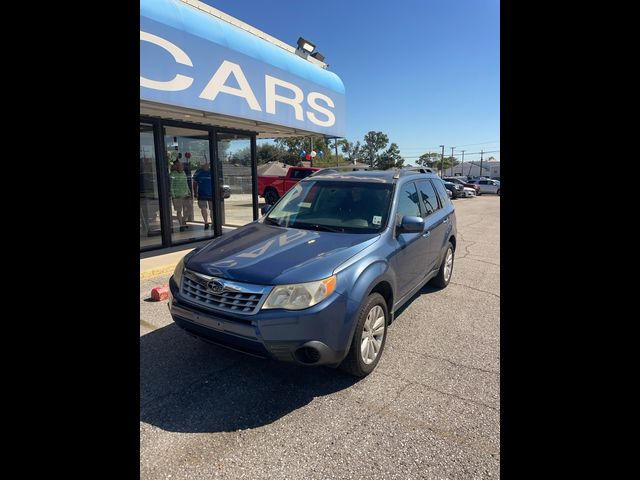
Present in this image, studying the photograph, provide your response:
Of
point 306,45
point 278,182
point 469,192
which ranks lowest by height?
point 469,192

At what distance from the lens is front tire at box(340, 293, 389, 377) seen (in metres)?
2.99

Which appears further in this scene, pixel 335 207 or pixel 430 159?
pixel 430 159

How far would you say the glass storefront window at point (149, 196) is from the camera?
771cm

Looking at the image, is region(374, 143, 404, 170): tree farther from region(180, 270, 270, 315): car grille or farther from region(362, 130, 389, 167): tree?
region(180, 270, 270, 315): car grille

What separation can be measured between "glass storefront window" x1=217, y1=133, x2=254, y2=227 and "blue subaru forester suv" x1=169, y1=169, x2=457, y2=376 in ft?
18.7

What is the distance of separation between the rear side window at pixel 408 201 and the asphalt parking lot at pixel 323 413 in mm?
1299

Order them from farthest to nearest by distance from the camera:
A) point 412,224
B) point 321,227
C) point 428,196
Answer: point 428,196 < point 321,227 < point 412,224

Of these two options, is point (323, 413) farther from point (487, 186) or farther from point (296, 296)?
point (487, 186)

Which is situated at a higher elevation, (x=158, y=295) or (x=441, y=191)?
(x=441, y=191)

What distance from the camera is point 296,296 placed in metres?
2.70

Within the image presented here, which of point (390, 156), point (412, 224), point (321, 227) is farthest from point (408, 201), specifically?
point (390, 156)

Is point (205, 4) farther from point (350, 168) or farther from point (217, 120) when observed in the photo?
point (350, 168)

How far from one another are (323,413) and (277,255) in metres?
1.23

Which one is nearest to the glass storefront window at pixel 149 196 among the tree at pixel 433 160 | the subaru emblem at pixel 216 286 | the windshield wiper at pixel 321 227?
the windshield wiper at pixel 321 227
